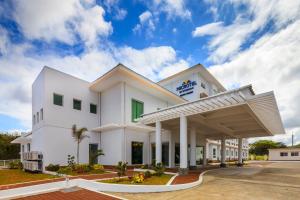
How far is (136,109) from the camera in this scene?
2153 cm

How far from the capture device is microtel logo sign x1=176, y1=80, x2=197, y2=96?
30.2m

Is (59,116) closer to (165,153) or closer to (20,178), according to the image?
(20,178)

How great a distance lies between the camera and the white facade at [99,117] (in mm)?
17781

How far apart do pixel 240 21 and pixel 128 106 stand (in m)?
12.2

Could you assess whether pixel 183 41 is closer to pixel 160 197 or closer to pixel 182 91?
Answer: pixel 160 197

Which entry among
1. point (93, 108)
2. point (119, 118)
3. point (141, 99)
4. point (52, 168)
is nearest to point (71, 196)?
point (52, 168)

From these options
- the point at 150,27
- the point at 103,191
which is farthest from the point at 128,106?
the point at 103,191

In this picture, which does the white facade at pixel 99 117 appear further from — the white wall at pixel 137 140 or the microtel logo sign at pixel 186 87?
the microtel logo sign at pixel 186 87

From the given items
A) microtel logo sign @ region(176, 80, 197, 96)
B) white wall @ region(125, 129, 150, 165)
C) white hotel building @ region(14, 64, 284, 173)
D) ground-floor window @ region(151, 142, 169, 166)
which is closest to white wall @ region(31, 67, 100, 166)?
white hotel building @ region(14, 64, 284, 173)

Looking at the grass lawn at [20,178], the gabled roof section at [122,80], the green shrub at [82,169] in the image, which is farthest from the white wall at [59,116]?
the green shrub at [82,169]

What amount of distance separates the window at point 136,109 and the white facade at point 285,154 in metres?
38.3

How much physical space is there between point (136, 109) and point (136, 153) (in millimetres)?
4482

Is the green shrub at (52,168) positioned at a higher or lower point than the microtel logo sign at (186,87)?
lower

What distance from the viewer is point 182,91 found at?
3161cm
